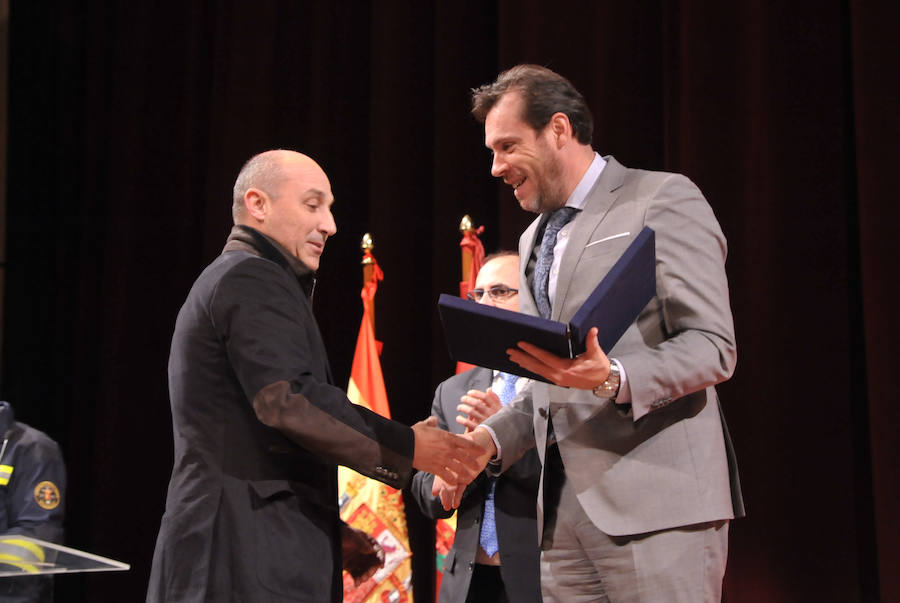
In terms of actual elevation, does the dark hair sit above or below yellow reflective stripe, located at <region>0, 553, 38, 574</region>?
above

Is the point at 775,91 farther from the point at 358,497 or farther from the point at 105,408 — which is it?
the point at 105,408

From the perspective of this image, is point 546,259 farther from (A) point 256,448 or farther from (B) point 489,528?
(B) point 489,528

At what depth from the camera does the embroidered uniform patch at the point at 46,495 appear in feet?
10.7

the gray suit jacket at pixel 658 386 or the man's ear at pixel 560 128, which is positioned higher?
the man's ear at pixel 560 128

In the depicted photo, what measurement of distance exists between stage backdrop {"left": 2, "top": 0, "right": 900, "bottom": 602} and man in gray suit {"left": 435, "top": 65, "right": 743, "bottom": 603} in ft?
4.89

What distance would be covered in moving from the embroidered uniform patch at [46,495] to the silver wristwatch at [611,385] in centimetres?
235

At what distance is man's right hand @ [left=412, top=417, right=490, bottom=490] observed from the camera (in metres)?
1.96

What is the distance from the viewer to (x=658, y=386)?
165cm

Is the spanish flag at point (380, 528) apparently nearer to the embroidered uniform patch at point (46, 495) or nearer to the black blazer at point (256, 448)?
the embroidered uniform patch at point (46, 495)

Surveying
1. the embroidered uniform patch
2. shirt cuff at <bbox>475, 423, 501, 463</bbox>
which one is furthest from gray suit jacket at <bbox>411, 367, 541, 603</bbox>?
the embroidered uniform patch

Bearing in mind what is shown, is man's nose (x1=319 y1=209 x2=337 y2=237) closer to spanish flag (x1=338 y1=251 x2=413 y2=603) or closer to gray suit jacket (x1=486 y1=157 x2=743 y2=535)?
gray suit jacket (x1=486 y1=157 x2=743 y2=535)

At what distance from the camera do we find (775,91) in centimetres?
335

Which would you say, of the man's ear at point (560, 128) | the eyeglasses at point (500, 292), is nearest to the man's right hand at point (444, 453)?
the man's ear at point (560, 128)

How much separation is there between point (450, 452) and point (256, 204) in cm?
68
